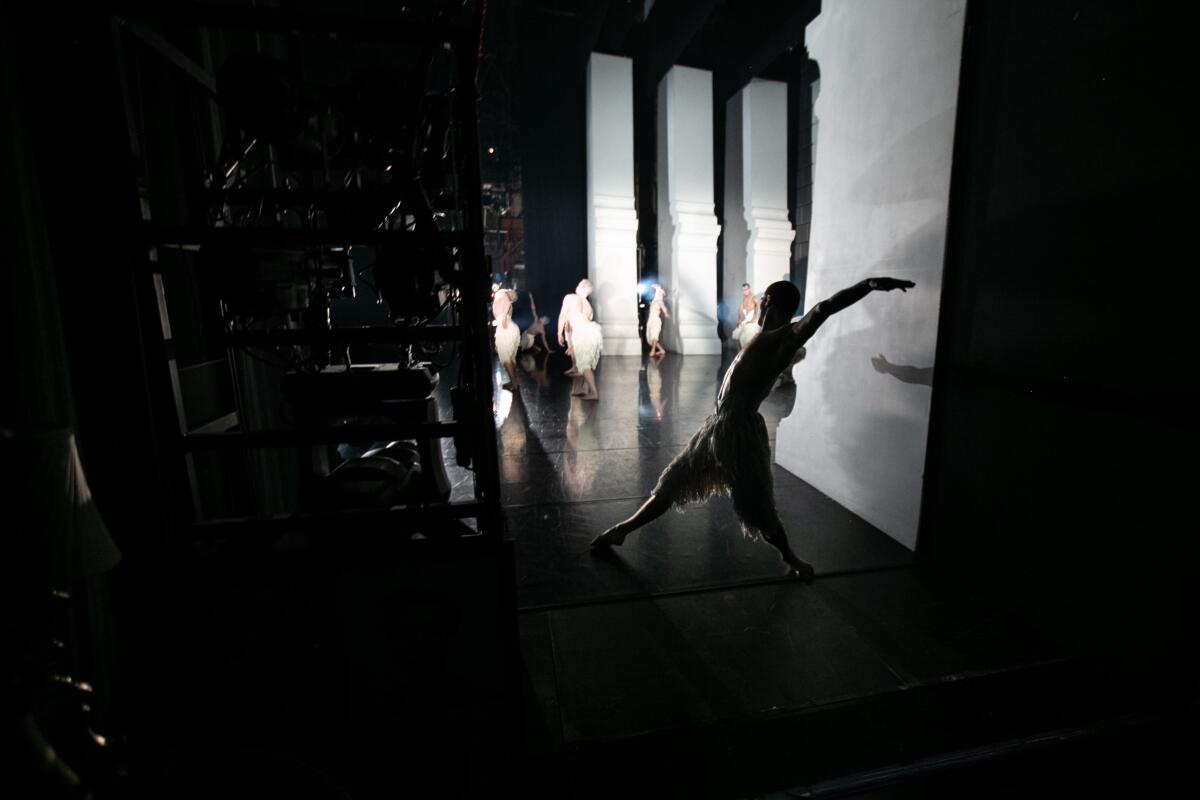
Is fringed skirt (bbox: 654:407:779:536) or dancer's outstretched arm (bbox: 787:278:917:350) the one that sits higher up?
dancer's outstretched arm (bbox: 787:278:917:350)

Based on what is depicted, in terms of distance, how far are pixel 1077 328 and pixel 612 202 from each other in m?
11.0

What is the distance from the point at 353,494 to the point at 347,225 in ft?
2.96

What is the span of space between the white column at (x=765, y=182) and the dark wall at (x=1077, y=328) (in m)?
9.46

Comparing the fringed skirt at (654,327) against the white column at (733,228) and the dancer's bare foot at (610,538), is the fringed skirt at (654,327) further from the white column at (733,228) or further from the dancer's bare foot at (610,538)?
the dancer's bare foot at (610,538)

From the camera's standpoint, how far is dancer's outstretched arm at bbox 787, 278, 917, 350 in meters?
2.51

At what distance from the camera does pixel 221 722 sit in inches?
61.2

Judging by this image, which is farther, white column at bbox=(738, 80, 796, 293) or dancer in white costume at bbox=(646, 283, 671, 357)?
dancer in white costume at bbox=(646, 283, 671, 357)

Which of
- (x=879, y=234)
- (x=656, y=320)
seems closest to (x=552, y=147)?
(x=656, y=320)

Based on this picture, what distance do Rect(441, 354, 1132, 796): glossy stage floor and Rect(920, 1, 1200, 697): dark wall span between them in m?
0.37

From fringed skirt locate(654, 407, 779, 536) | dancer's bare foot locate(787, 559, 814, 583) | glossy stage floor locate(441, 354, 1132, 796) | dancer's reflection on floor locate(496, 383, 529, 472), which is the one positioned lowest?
glossy stage floor locate(441, 354, 1132, 796)

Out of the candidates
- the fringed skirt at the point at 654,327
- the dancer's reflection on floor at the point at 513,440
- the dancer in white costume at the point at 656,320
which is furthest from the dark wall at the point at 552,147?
the dancer's reflection on floor at the point at 513,440

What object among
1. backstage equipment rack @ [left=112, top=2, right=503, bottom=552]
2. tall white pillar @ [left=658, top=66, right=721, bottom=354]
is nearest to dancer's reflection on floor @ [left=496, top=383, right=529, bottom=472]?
backstage equipment rack @ [left=112, top=2, right=503, bottom=552]

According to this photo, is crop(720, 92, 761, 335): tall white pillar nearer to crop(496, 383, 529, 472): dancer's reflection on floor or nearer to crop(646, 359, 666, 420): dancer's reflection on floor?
crop(646, 359, 666, 420): dancer's reflection on floor

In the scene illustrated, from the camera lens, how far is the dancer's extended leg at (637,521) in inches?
124
